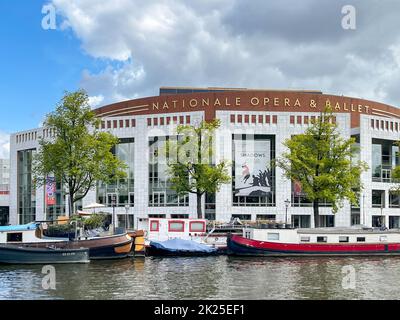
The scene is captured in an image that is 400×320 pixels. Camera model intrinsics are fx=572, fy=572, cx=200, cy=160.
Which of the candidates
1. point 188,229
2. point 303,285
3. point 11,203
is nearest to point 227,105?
point 188,229

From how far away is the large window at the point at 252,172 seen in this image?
284 feet

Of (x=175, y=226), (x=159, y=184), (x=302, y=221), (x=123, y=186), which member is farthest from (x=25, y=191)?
(x=175, y=226)

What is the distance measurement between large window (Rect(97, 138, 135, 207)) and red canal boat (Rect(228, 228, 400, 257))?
40.5 meters

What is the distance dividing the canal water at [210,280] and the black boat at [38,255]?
4.69ft

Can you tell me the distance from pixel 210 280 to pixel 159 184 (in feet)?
182

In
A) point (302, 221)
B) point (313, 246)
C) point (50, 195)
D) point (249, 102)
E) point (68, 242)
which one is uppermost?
point (249, 102)

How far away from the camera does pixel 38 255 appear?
1752 inches

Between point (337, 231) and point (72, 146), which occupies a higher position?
point (72, 146)

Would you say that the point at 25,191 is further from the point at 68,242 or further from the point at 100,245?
the point at 100,245

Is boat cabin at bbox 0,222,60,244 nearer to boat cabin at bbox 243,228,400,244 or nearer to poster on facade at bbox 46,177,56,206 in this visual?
boat cabin at bbox 243,228,400,244

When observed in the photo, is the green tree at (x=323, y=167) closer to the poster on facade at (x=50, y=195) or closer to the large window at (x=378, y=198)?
the large window at (x=378, y=198)

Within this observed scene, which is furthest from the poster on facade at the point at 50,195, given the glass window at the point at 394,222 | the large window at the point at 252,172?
the glass window at the point at 394,222
